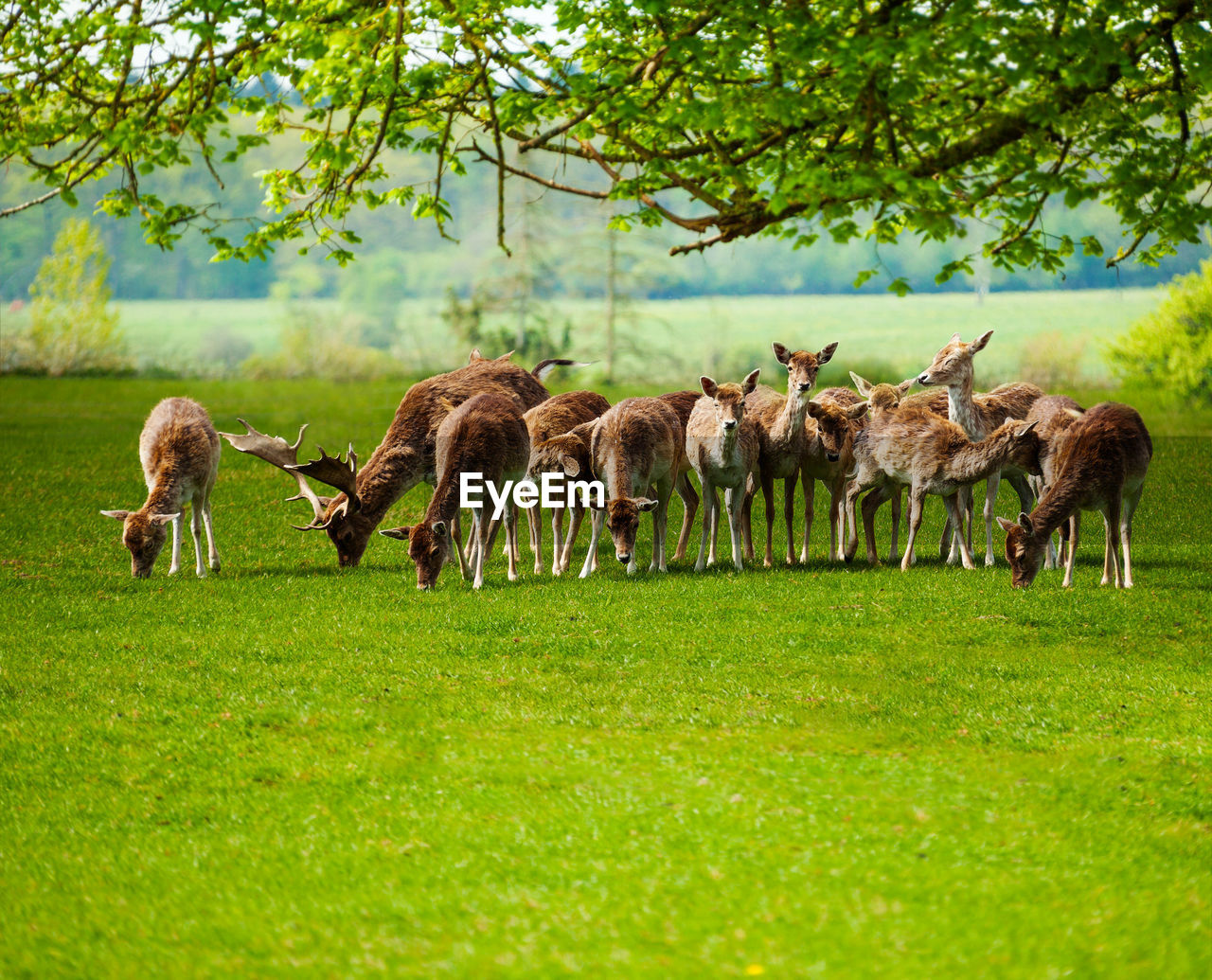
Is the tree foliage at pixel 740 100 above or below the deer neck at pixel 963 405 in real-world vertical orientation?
above

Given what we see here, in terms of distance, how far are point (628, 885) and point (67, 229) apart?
174 ft

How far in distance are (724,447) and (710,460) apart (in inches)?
12.1

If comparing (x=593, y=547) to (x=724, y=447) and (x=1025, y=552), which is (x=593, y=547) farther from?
(x=1025, y=552)

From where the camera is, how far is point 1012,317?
66750 mm

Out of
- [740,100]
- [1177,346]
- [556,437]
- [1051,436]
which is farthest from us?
[1177,346]

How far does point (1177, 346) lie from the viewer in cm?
4578

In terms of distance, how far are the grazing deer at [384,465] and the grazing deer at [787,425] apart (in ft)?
12.0

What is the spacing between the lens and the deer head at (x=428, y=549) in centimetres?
1541

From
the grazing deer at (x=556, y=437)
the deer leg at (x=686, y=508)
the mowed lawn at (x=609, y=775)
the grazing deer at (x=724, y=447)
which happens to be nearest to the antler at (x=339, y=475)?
the mowed lawn at (x=609, y=775)

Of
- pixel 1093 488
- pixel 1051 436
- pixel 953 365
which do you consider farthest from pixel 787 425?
pixel 1093 488

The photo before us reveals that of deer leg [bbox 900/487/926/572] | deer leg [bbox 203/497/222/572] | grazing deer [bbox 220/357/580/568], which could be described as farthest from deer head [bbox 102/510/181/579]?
deer leg [bbox 900/487/926/572]

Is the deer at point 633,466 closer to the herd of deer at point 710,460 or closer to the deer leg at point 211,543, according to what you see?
the herd of deer at point 710,460

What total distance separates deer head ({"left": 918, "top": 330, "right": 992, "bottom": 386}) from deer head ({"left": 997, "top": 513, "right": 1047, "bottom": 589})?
277 centimetres

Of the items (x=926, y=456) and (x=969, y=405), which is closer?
(x=926, y=456)
